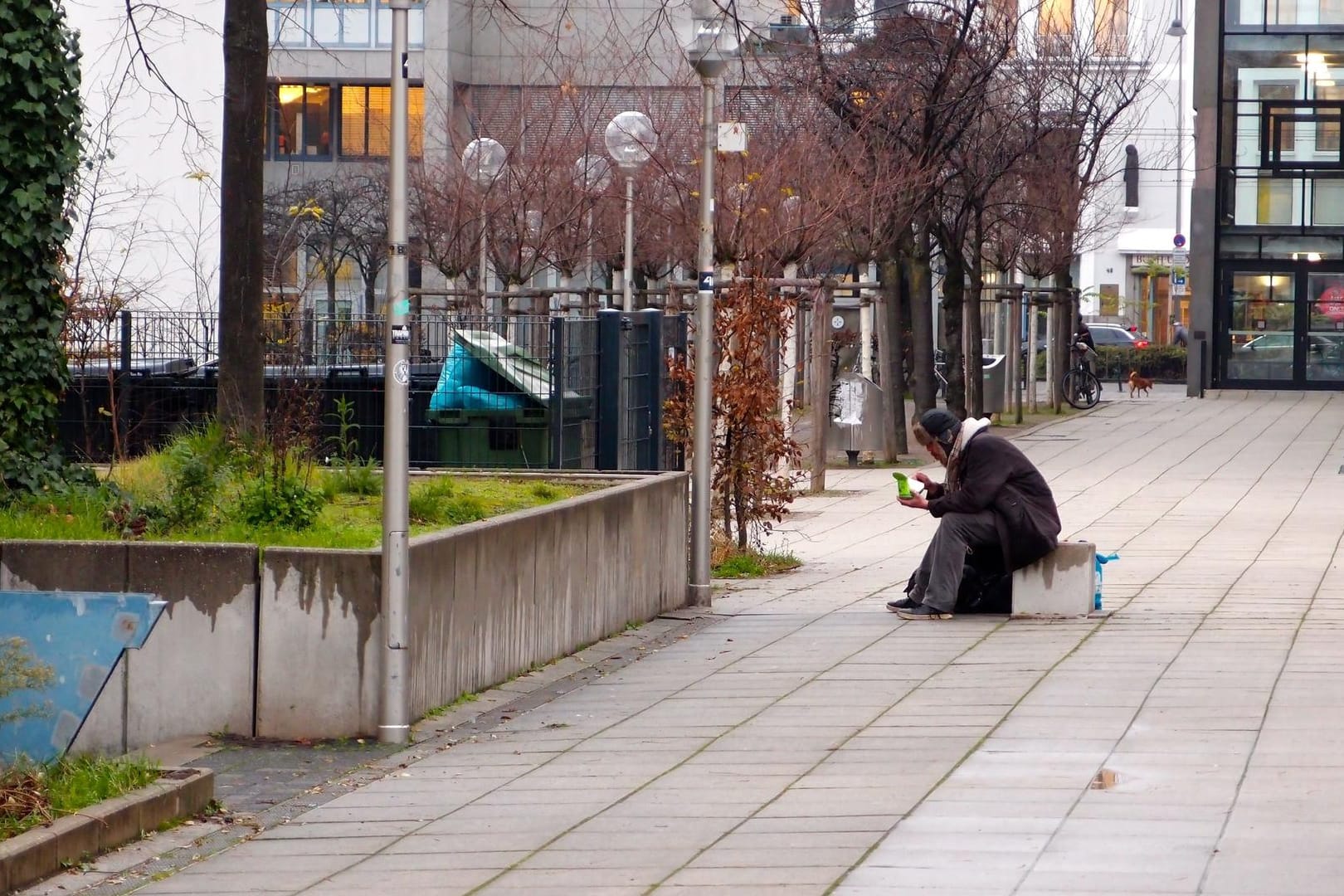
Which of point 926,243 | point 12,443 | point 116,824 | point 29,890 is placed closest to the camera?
point 29,890

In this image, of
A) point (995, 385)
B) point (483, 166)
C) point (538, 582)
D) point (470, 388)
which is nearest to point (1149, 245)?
point (995, 385)

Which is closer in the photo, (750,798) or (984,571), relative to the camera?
(750,798)

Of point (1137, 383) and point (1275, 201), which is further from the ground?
point (1275, 201)

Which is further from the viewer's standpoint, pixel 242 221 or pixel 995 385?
pixel 995 385

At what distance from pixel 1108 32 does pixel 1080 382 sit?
24.8ft

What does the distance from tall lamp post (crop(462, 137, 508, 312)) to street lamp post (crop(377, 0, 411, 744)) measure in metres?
18.1

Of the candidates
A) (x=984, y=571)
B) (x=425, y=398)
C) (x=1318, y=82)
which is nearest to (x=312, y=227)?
(x=1318, y=82)

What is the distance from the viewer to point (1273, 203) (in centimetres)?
4450

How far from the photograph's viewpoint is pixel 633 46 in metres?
42.3

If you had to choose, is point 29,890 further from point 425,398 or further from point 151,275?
point 151,275

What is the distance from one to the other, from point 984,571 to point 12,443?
5.46 meters

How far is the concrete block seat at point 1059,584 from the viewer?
1150cm

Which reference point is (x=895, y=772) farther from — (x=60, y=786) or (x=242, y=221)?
(x=242, y=221)

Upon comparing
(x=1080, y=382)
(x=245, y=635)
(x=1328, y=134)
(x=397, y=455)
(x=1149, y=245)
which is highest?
(x=1328, y=134)
